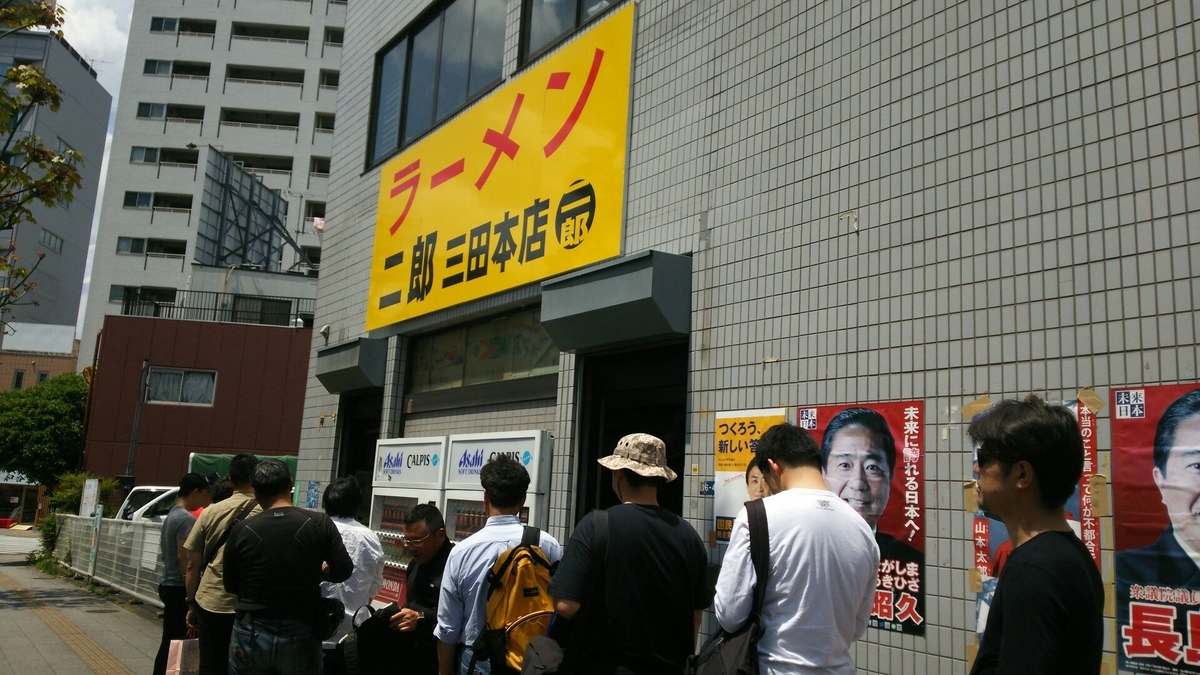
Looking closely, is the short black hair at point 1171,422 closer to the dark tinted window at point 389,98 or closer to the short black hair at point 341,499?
the short black hair at point 341,499

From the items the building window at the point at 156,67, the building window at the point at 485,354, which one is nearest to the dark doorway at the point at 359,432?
the building window at the point at 485,354

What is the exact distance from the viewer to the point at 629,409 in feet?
23.7

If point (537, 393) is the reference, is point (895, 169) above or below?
above

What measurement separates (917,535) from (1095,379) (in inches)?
46.0

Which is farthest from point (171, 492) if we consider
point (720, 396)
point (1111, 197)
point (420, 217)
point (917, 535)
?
point (1111, 197)

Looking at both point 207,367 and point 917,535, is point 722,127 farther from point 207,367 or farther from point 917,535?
point 207,367

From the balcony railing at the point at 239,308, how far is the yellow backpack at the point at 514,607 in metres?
28.1

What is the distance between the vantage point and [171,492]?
59.2ft

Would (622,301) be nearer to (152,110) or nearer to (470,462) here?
(470,462)

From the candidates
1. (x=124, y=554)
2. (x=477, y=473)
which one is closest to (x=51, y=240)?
(x=124, y=554)

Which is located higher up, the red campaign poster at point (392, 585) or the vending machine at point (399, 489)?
the vending machine at point (399, 489)

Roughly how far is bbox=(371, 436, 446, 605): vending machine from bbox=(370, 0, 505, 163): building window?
363 centimetres

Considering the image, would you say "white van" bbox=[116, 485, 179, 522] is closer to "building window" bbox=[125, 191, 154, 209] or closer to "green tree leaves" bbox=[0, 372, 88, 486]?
"green tree leaves" bbox=[0, 372, 88, 486]

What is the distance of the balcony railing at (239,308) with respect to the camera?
1209 inches
